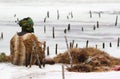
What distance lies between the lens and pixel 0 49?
20.7 metres

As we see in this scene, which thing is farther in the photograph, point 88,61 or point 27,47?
point 27,47

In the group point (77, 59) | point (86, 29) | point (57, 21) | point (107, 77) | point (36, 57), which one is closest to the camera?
point (107, 77)

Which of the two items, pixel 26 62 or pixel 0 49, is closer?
pixel 26 62

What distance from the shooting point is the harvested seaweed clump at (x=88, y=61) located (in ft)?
40.5

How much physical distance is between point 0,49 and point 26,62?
768cm

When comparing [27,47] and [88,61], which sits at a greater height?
[27,47]

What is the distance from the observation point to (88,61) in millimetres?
13062

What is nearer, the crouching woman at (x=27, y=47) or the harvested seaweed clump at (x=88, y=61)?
the harvested seaweed clump at (x=88, y=61)

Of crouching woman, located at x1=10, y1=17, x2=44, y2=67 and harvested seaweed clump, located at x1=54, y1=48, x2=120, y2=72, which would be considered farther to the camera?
crouching woman, located at x1=10, y1=17, x2=44, y2=67

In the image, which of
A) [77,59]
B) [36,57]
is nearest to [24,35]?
[36,57]

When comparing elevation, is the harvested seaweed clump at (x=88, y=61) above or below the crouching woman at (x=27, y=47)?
below

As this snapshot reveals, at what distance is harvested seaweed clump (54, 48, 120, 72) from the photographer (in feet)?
40.5

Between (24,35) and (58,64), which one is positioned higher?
(24,35)

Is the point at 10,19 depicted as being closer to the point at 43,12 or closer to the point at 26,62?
the point at 43,12
